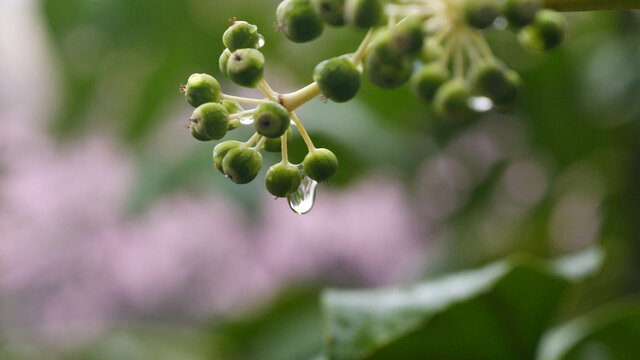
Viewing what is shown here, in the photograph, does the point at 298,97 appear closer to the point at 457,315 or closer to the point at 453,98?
the point at 453,98

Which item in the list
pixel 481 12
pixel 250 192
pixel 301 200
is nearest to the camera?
pixel 481 12

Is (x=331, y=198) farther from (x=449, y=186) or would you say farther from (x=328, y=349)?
(x=328, y=349)

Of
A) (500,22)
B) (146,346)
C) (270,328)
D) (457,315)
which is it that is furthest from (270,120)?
(146,346)

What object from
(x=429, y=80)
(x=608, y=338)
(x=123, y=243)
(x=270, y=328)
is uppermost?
(x=123, y=243)

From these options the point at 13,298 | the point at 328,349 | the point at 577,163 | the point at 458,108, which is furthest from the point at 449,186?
the point at 13,298

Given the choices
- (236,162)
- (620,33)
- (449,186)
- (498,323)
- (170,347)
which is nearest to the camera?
(236,162)

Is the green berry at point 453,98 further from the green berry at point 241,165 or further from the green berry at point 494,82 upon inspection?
the green berry at point 241,165

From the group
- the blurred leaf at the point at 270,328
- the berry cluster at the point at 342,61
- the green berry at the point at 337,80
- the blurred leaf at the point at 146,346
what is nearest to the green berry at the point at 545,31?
the berry cluster at the point at 342,61
